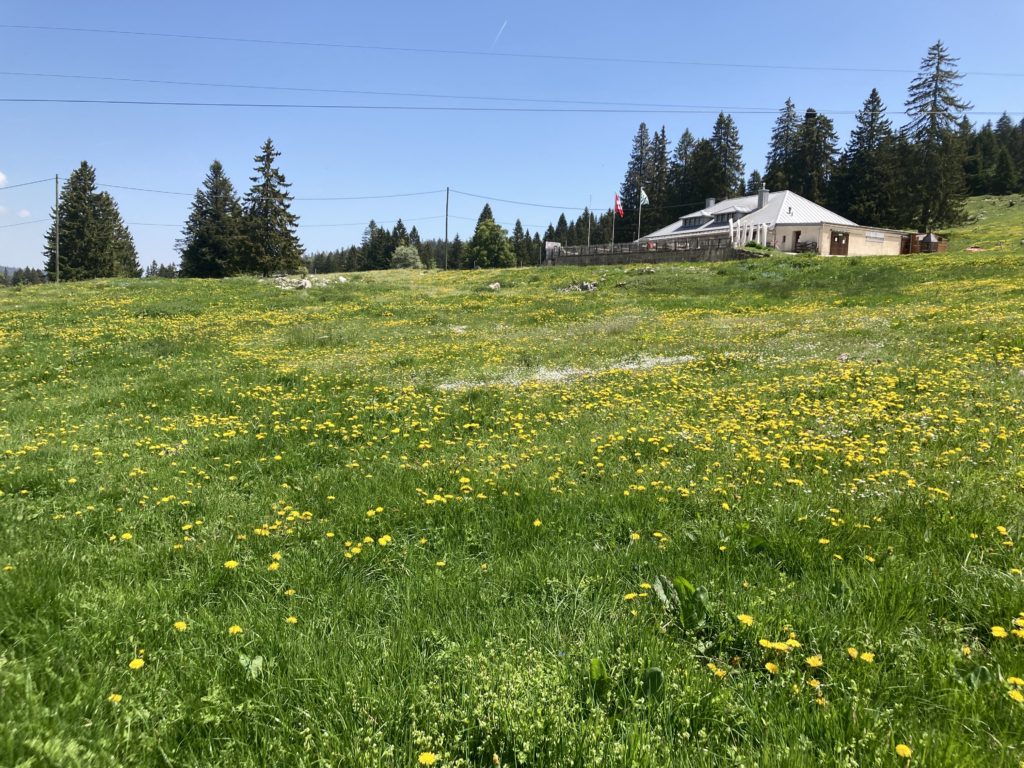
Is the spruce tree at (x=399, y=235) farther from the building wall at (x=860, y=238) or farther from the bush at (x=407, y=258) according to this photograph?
the building wall at (x=860, y=238)

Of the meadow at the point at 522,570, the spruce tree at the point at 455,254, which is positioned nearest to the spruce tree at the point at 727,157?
the spruce tree at the point at 455,254

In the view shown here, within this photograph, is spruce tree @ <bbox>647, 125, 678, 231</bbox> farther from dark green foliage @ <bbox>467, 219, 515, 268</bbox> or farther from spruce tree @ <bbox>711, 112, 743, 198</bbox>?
dark green foliage @ <bbox>467, 219, 515, 268</bbox>

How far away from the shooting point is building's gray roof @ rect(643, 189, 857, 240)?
197 ft

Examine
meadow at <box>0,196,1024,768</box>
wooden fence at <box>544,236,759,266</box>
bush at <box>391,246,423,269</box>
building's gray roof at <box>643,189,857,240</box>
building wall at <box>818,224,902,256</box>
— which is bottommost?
meadow at <box>0,196,1024,768</box>

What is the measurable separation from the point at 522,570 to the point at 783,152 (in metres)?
109

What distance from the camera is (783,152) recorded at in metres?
92.7

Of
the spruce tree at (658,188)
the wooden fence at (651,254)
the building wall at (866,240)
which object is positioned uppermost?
the spruce tree at (658,188)

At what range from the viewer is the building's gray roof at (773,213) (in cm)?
6012

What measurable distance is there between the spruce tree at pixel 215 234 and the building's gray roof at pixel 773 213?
5697 cm

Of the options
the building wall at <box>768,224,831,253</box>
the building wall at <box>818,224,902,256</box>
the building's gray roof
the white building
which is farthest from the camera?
the building's gray roof

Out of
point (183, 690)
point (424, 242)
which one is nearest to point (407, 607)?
point (183, 690)

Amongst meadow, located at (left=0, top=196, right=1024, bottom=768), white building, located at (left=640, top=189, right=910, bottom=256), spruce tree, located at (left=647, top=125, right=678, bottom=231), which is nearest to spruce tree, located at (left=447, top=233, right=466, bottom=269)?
spruce tree, located at (left=647, top=125, right=678, bottom=231)

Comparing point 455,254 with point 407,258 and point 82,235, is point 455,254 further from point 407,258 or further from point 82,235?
point 82,235

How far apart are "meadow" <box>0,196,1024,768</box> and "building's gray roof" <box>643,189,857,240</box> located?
57.1 m
